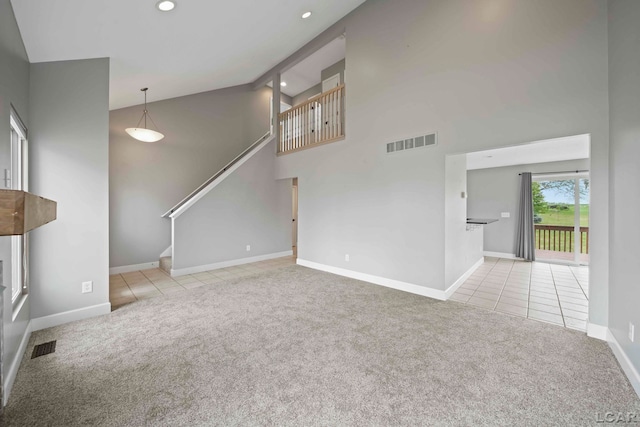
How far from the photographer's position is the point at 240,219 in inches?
227

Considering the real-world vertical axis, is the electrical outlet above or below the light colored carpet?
above

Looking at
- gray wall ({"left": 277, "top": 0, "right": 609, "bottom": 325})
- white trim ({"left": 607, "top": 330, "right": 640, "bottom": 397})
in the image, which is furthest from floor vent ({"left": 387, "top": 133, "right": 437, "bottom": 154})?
white trim ({"left": 607, "top": 330, "right": 640, "bottom": 397})

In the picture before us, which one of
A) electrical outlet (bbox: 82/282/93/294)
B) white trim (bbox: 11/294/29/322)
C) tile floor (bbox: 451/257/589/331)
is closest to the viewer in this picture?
white trim (bbox: 11/294/29/322)

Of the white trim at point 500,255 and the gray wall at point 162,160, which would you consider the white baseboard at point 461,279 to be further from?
the gray wall at point 162,160

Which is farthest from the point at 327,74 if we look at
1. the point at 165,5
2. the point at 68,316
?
the point at 68,316

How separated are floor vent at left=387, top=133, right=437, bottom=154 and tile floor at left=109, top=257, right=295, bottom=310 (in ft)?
10.3

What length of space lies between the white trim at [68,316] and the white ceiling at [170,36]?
260cm

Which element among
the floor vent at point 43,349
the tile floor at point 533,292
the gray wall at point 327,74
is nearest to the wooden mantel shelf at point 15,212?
the floor vent at point 43,349

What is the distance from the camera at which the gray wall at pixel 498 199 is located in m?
6.41

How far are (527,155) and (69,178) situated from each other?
22.8 ft

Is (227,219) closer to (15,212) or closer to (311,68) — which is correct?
(311,68)

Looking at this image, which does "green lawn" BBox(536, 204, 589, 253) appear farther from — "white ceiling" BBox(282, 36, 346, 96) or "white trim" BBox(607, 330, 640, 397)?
"white ceiling" BBox(282, 36, 346, 96)

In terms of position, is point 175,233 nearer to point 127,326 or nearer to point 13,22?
point 127,326

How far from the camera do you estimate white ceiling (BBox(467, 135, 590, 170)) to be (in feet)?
14.1
